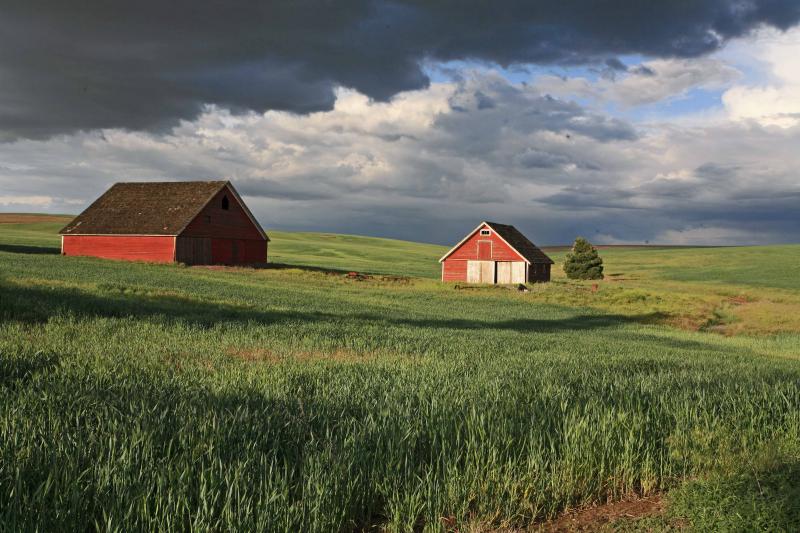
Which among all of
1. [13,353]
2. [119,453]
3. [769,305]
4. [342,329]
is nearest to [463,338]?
[342,329]

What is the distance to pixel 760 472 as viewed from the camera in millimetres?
5480

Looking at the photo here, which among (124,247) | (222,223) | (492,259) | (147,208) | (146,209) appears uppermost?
(147,208)

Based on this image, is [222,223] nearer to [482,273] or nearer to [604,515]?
[482,273]

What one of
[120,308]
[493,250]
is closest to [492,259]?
[493,250]

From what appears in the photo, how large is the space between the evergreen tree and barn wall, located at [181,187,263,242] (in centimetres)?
4186

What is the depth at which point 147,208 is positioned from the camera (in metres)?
56.5

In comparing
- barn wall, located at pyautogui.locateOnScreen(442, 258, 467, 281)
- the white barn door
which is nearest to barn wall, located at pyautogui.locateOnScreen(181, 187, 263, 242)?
barn wall, located at pyautogui.locateOnScreen(442, 258, 467, 281)

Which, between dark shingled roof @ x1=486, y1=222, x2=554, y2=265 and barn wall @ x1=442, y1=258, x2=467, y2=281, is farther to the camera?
barn wall @ x1=442, y1=258, x2=467, y2=281

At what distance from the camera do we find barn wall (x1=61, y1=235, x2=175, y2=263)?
53031 mm

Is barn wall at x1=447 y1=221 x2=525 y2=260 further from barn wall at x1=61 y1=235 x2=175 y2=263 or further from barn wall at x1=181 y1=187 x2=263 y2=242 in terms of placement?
A: barn wall at x1=61 y1=235 x2=175 y2=263

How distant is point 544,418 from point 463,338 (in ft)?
40.8

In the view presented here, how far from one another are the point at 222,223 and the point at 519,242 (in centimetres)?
3162

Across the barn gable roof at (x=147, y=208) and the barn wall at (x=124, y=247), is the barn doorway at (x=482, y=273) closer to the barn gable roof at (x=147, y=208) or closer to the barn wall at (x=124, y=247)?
→ the barn gable roof at (x=147, y=208)

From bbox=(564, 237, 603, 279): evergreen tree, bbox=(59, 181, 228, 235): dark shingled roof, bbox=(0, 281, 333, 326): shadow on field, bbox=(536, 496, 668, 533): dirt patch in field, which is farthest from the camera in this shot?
bbox=(564, 237, 603, 279): evergreen tree
